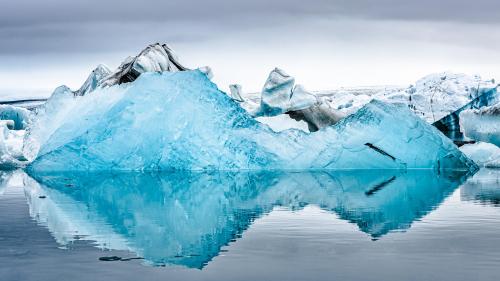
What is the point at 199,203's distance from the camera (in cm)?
1174

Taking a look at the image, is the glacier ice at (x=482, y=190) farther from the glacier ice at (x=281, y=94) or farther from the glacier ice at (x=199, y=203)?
the glacier ice at (x=281, y=94)

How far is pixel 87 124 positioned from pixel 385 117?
7.78m

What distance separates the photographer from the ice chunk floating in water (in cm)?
1933

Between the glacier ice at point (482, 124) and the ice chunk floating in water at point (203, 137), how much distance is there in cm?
550

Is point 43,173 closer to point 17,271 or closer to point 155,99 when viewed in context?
point 155,99

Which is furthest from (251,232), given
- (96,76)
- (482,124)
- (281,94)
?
(281,94)

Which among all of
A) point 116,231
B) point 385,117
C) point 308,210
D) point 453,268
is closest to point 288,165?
point 385,117

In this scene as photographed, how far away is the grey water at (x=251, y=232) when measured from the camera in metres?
5.74

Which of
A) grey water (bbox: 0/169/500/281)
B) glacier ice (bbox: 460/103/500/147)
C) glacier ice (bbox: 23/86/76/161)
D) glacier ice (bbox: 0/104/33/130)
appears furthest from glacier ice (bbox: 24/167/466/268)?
glacier ice (bbox: 0/104/33/130)

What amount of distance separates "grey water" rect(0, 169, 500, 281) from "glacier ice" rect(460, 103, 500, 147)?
10.9 m

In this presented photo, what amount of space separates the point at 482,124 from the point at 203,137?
11.1 m

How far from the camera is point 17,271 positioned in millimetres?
5676

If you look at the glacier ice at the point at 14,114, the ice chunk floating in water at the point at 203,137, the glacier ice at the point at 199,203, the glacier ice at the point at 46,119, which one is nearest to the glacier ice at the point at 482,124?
the ice chunk floating in water at the point at 203,137

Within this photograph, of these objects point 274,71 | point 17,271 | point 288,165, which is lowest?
point 17,271
